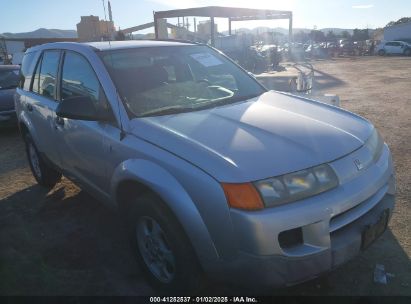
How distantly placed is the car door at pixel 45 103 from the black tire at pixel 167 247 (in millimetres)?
1572

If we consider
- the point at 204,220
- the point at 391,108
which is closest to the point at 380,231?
the point at 204,220

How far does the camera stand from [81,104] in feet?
9.23

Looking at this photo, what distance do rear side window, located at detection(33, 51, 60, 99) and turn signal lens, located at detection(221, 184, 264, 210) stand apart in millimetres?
2540

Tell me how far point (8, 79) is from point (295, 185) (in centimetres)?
860

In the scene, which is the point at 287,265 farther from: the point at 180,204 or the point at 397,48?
the point at 397,48

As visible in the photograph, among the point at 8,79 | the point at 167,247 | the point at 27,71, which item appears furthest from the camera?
the point at 8,79

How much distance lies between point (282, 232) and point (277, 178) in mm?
294

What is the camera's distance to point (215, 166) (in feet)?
6.98

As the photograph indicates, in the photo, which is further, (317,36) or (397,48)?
(317,36)

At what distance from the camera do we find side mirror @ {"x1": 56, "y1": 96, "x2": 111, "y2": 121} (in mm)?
2803

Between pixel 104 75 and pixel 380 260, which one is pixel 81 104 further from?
pixel 380 260

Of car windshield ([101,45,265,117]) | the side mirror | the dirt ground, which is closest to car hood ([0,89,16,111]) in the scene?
the dirt ground

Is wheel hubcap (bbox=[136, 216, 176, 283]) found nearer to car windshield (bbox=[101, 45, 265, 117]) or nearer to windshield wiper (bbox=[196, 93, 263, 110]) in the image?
car windshield (bbox=[101, 45, 265, 117])

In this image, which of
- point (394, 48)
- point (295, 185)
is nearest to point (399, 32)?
point (394, 48)
